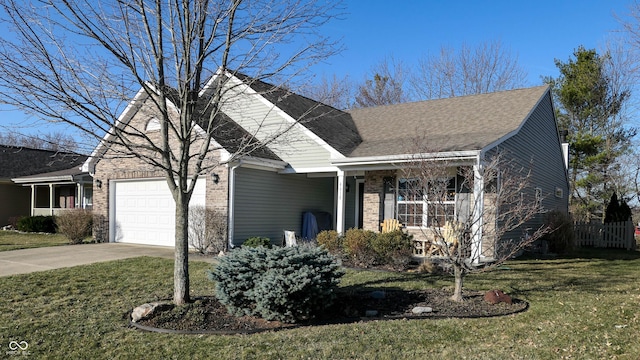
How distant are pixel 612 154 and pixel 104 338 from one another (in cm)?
2605

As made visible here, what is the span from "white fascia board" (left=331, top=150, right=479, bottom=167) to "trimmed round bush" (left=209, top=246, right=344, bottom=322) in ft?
11.9

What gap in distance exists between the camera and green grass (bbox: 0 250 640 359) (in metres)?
4.75

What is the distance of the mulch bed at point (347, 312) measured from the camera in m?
5.75

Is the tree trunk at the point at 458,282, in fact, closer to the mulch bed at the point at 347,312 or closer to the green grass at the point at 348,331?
the mulch bed at the point at 347,312

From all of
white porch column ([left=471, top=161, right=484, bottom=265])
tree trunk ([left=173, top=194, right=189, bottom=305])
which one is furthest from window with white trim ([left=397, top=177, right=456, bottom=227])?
tree trunk ([left=173, top=194, right=189, bottom=305])

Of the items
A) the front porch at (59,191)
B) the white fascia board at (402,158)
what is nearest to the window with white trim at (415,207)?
the white fascia board at (402,158)

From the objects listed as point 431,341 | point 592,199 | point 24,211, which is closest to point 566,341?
point 431,341

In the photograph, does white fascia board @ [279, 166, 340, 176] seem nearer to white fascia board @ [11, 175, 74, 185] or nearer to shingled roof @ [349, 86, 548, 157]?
shingled roof @ [349, 86, 548, 157]

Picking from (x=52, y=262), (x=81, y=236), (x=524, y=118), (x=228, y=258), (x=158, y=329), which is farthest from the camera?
(x=81, y=236)

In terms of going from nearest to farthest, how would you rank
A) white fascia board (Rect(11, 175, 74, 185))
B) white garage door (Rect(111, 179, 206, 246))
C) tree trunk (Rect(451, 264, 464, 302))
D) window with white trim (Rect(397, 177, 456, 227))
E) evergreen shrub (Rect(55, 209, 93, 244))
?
1. tree trunk (Rect(451, 264, 464, 302))
2. window with white trim (Rect(397, 177, 456, 227))
3. white garage door (Rect(111, 179, 206, 246))
4. evergreen shrub (Rect(55, 209, 93, 244))
5. white fascia board (Rect(11, 175, 74, 185))

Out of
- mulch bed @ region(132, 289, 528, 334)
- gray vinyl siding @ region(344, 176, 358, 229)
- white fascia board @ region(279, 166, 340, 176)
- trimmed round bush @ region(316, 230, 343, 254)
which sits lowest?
mulch bed @ region(132, 289, 528, 334)

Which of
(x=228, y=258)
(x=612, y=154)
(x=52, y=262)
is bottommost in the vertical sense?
(x=52, y=262)

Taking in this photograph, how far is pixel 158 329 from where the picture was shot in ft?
18.2

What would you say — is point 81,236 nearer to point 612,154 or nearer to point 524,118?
point 524,118
